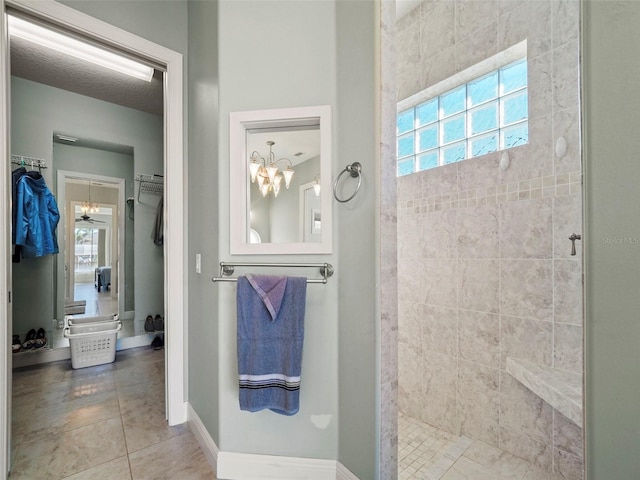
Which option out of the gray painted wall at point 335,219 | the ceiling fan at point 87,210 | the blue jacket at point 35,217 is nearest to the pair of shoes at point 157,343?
the blue jacket at point 35,217

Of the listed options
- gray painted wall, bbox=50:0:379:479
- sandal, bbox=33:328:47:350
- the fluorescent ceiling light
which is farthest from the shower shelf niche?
sandal, bbox=33:328:47:350

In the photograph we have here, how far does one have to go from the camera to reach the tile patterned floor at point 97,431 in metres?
1.56

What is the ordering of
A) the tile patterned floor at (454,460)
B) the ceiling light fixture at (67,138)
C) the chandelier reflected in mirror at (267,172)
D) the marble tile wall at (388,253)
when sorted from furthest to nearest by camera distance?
the ceiling light fixture at (67,138) < the tile patterned floor at (454,460) < the chandelier reflected in mirror at (267,172) < the marble tile wall at (388,253)

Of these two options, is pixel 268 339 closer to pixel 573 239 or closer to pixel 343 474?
pixel 343 474

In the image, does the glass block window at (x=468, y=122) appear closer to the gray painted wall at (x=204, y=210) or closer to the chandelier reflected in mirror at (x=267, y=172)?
the chandelier reflected in mirror at (x=267, y=172)

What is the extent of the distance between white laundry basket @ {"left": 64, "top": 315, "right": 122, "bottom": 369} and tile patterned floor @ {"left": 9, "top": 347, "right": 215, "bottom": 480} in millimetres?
177

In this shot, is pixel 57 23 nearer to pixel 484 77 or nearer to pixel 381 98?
pixel 381 98

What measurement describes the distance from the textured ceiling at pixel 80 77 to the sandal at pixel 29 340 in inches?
101

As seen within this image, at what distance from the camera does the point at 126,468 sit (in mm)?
1576

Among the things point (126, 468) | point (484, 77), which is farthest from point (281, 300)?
point (484, 77)

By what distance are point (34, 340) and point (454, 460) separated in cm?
391

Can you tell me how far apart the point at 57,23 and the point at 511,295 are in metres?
3.04

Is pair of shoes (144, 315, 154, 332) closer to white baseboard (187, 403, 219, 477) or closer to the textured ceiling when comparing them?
white baseboard (187, 403, 219, 477)

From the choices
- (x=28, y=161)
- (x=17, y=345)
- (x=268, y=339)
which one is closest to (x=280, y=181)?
(x=268, y=339)
